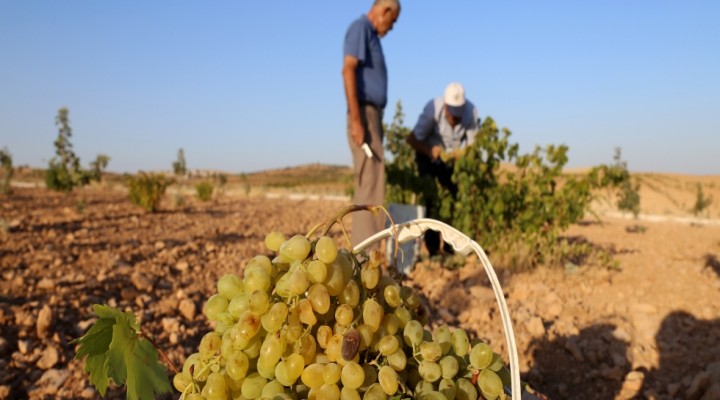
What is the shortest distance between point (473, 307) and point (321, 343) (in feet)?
8.28

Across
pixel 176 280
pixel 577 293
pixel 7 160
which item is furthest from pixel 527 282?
pixel 7 160

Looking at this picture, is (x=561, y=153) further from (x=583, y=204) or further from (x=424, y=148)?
(x=424, y=148)

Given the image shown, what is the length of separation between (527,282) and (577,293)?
390mm

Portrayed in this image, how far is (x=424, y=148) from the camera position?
211 inches

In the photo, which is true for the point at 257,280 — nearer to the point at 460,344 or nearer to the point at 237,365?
the point at 237,365

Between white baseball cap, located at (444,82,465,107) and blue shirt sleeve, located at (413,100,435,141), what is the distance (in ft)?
0.93

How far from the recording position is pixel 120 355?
4.14 feet

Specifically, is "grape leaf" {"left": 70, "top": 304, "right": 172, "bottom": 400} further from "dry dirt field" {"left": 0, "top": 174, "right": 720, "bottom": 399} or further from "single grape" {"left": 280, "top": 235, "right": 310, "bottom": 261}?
"dry dirt field" {"left": 0, "top": 174, "right": 720, "bottom": 399}

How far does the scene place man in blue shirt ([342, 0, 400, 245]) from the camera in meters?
3.89

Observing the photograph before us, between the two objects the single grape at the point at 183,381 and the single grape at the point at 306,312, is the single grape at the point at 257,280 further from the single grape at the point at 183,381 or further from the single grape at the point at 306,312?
the single grape at the point at 183,381

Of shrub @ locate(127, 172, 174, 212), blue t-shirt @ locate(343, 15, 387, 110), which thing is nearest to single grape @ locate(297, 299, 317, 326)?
blue t-shirt @ locate(343, 15, 387, 110)

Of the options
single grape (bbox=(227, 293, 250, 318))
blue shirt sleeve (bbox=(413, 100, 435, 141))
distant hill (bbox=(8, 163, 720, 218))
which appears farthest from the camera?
distant hill (bbox=(8, 163, 720, 218))

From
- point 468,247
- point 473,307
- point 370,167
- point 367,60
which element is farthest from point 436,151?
point 468,247

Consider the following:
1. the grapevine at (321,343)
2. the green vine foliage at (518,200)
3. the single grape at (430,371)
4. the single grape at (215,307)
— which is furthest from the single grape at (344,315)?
the green vine foliage at (518,200)
